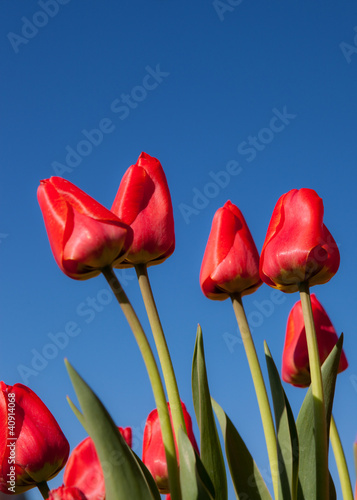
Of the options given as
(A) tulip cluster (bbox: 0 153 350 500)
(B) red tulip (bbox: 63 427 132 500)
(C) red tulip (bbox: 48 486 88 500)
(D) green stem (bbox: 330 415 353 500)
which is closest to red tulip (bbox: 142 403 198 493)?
(A) tulip cluster (bbox: 0 153 350 500)

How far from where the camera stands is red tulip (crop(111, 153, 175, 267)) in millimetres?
779

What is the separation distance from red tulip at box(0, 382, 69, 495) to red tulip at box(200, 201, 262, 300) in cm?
29

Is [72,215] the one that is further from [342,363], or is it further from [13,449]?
[342,363]

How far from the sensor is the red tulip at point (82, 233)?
68 cm

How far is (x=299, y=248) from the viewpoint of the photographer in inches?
31.0

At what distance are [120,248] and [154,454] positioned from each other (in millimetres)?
342

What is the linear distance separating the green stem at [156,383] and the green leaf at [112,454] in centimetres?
3

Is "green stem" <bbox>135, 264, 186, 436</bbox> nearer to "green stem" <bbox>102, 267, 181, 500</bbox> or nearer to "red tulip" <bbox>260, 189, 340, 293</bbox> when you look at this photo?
"green stem" <bbox>102, 267, 181, 500</bbox>

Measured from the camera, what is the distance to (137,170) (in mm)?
829

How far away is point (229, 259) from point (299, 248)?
115 millimetres

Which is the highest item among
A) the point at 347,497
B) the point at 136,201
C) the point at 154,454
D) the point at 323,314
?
the point at 136,201

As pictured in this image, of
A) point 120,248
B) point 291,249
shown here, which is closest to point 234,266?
point 291,249

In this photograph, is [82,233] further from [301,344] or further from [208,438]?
[301,344]

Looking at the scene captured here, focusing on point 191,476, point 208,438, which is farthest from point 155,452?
point 191,476
